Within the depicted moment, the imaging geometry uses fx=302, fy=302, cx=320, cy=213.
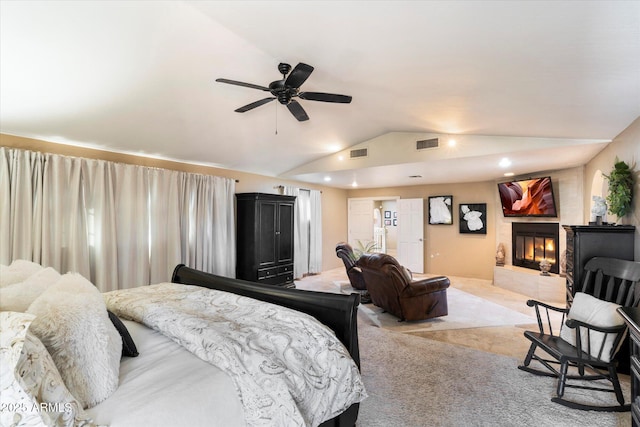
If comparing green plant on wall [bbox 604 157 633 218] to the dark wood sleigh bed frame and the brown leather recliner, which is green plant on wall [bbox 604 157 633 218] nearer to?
the brown leather recliner

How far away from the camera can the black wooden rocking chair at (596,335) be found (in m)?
2.23

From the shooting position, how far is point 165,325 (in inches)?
64.7

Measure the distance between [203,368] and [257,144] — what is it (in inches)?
153

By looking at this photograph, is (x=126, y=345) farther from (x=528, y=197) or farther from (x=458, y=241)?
(x=458, y=241)

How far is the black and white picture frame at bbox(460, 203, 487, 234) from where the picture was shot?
686 cm

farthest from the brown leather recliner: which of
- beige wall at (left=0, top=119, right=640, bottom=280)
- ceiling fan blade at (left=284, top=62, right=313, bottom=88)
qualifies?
ceiling fan blade at (left=284, top=62, right=313, bottom=88)

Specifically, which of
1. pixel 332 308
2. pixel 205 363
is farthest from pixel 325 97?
pixel 205 363

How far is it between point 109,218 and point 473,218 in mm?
6936

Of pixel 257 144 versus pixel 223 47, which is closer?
pixel 223 47

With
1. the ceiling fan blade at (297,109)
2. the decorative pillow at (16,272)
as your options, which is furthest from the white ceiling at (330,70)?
the decorative pillow at (16,272)

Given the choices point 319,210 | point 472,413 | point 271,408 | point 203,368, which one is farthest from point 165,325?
point 319,210

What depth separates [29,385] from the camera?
2.87 ft

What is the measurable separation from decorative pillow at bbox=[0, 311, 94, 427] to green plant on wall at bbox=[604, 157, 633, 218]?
421 centimetres

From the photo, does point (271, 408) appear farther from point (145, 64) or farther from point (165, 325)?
point (145, 64)
